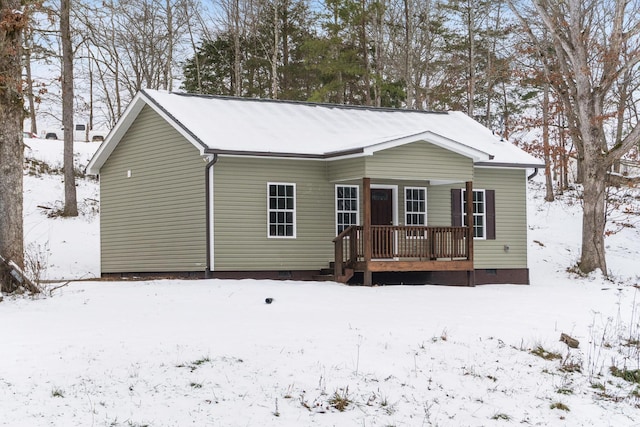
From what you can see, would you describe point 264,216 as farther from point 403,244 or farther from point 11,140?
point 11,140

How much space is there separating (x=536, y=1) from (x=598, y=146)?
14.7 feet

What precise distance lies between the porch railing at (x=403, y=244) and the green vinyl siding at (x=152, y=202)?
3.42 metres

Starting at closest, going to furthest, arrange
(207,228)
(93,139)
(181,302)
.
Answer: (181,302)
(207,228)
(93,139)

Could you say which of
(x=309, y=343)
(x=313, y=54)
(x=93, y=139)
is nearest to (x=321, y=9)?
(x=313, y=54)

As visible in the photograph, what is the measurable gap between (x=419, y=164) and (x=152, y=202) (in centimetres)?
686

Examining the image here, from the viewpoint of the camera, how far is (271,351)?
11031 millimetres

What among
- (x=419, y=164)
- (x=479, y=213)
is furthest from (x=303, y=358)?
(x=479, y=213)

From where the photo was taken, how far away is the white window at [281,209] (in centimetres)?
2056

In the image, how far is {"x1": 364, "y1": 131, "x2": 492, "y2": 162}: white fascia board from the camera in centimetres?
1945

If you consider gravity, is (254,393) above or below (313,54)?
below

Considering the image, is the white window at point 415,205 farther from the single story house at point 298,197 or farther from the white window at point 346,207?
the white window at point 346,207

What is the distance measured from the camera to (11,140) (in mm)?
15117

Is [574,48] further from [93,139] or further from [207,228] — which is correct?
[93,139]

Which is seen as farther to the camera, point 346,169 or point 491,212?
point 491,212
